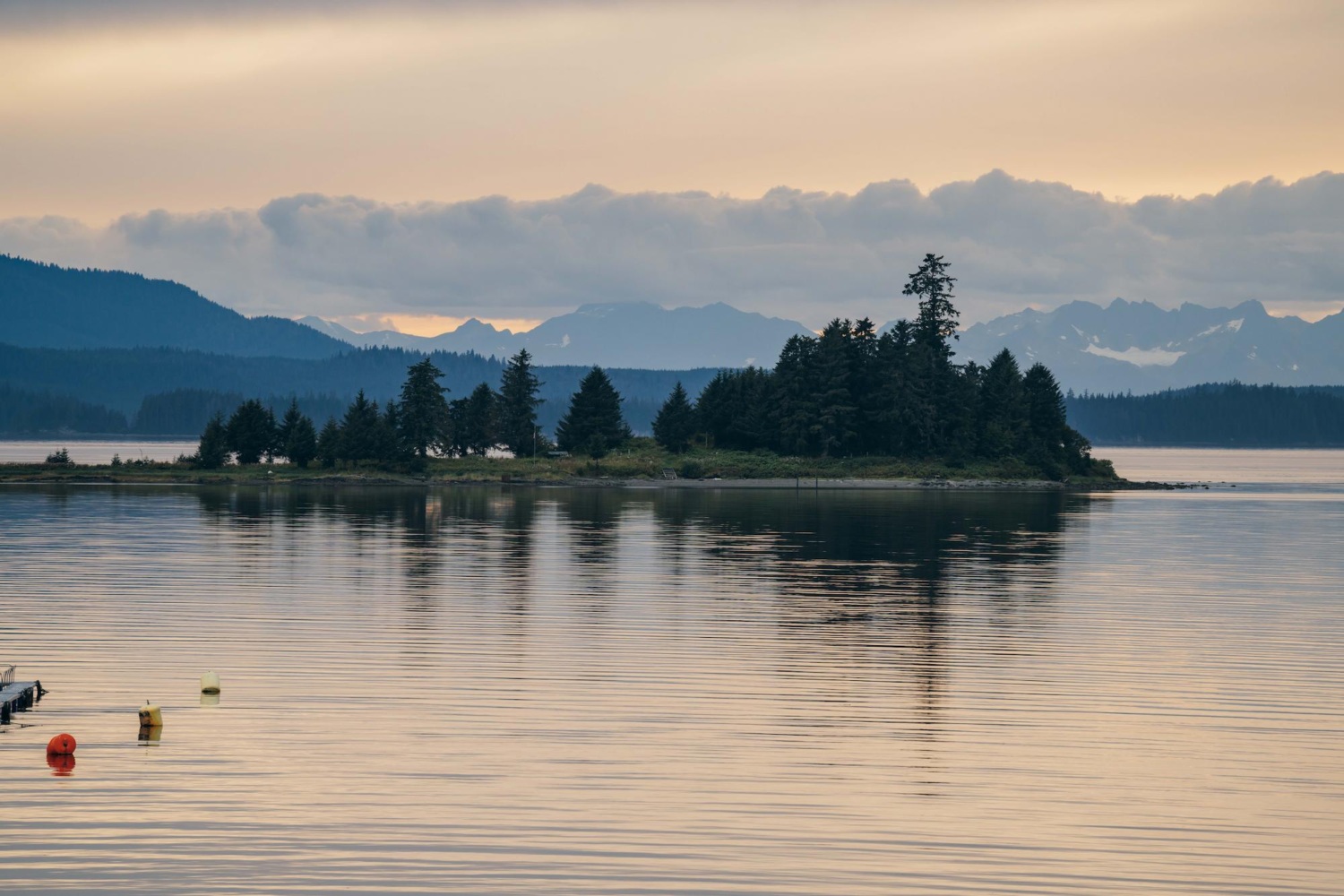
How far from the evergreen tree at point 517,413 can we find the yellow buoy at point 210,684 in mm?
146484

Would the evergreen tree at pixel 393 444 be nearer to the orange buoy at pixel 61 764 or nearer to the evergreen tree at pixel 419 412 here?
the evergreen tree at pixel 419 412

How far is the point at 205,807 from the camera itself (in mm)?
21719

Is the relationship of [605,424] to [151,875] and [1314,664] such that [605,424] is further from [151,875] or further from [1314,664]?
[151,875]

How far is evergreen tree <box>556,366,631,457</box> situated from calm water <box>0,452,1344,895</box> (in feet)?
364

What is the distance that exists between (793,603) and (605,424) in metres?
127

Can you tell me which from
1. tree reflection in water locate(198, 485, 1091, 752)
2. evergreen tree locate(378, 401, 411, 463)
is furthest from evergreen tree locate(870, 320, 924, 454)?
evergreen tree locate(378, 401, 411, 463)

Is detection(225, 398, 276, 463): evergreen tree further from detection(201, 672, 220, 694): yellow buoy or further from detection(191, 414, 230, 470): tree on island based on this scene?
detection(201, 672, 220, 694): yellow buoy

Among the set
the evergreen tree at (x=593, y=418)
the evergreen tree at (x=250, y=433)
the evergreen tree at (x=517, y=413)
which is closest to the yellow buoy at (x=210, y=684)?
the evergreen tree at (x=250, y=433)

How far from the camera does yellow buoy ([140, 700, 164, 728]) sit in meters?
26.6

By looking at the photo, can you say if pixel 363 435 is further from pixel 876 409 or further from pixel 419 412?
pixel 876 409

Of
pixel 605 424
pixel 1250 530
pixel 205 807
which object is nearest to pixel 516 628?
pixel 205 807

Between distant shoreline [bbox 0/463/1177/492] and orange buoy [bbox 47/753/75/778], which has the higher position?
distant shoreline [bbox 0/463/1177/492]

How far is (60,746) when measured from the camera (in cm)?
2450

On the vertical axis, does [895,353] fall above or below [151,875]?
above
